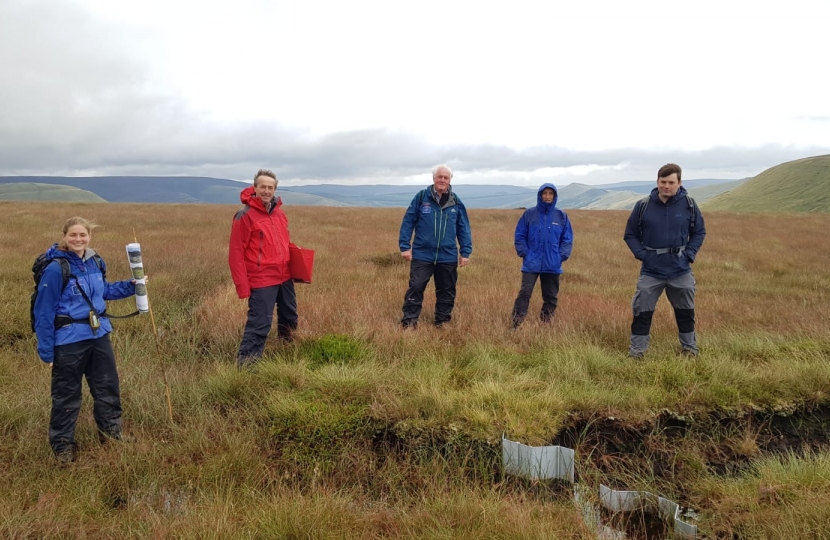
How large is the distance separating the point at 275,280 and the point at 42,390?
93.7 inches

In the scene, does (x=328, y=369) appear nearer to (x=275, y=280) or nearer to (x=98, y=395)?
(x=275, y=280)

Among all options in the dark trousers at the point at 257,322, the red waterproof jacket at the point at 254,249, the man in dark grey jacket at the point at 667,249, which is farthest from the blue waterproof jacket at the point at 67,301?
the man in dark grey jacket at the point at 667,249

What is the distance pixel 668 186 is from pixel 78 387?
5850 mm

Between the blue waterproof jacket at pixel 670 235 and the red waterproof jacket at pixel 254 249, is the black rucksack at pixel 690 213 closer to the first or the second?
the blue waterproof jacket at pixel 670 235

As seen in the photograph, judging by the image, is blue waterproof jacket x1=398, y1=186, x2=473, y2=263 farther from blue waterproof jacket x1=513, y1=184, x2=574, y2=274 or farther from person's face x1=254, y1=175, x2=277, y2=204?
person's face x1=254, y1=175, x2=277, y2=204

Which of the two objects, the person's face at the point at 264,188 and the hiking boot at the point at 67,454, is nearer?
the hiking boot at the point at 67,454

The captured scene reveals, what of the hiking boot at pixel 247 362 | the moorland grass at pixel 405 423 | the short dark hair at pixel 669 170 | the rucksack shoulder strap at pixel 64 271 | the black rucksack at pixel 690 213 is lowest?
the moorland grass at pixel 405 423

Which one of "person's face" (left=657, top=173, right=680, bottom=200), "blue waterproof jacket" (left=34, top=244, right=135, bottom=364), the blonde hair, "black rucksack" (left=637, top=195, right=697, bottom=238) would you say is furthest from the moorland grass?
"person's face" (left=657, top=173, right=680, bottom=200)

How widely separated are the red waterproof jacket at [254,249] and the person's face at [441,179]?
2121 millimetres

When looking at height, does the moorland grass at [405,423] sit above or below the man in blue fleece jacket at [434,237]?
below

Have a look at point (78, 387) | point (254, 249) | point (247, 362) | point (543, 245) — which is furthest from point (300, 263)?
point (543, 245)

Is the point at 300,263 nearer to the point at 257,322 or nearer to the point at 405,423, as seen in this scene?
the point at 257,322

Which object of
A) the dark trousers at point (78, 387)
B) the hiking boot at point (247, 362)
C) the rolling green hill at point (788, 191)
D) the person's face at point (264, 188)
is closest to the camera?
the dark trousers at point (78, 387)

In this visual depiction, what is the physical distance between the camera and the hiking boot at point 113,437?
146 inches
